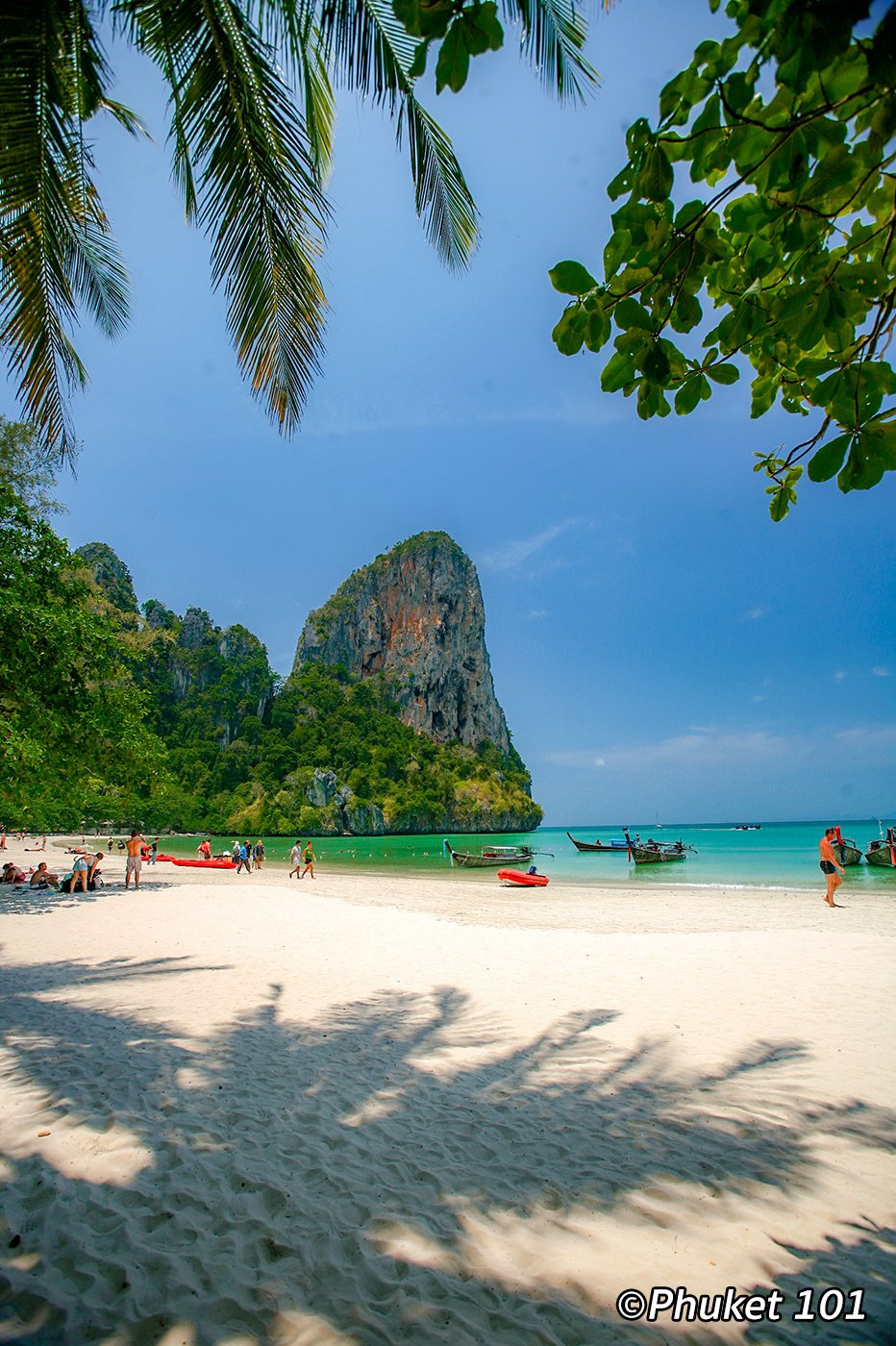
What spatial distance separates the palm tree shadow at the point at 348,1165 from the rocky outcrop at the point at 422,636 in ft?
280

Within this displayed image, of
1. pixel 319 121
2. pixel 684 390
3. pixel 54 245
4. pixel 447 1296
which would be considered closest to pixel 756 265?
pixel 684 390

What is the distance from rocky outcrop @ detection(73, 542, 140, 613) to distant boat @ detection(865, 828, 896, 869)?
254 ft

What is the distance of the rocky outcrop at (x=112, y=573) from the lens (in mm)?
73762

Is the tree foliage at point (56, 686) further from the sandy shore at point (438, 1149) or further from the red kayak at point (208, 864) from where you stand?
the red kayak at point (208, 864)

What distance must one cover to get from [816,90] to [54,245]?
15.6 feet

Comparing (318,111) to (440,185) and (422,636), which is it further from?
(422,636)

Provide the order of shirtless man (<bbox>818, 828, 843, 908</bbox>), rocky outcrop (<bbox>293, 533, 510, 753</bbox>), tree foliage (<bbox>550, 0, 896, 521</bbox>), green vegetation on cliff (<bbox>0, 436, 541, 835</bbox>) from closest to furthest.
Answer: tree foliage (<bbox>550, 0, 896, 521</bbox>) < shirtless man (<bbox>818, 828, 843, 908</bbox>) < green vegetation on cliff (<bbox>0, 436, 541, 835</bbox>) < rocky outcrop (<bbox>293, 533, 510, 753</bbox>)

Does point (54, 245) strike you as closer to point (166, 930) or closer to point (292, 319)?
point (292, 319)

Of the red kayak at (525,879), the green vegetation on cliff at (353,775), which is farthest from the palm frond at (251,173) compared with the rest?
the green vegetation on cliff at (353,775)

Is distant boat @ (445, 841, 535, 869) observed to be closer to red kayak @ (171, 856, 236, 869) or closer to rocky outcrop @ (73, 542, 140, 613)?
red kayak @ (171, 856, 236, 869)

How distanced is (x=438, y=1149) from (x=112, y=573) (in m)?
90.4

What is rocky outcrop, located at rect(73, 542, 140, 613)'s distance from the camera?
242 ft

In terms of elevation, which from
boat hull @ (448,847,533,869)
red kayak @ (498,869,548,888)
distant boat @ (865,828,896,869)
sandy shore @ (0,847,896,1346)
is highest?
sandy shore @ (0,847,896,1346)

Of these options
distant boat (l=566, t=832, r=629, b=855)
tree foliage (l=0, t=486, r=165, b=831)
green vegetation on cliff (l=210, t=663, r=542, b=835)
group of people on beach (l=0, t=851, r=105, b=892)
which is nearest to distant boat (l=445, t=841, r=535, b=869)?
distant boat (l=566, t=832, r=629, b=855)
